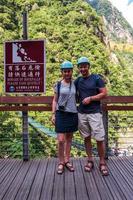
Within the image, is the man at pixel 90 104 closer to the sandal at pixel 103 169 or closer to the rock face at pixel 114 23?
the sandal at pixel 103 169

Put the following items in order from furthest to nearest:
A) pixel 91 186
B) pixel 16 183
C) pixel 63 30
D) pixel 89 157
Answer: pixel 63 30 → pixel 89 157 → pixel 16 183 → pixel 91 186

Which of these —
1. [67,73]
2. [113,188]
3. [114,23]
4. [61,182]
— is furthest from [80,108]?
[114,23]

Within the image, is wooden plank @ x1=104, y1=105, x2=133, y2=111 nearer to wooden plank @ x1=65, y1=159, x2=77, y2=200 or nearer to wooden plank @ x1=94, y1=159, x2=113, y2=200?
wooden plank @ x1=94, y1=159, x2=113, y2=200

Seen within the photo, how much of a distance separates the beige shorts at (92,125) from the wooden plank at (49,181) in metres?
0.65

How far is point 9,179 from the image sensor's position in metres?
5.08

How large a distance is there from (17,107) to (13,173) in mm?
1149

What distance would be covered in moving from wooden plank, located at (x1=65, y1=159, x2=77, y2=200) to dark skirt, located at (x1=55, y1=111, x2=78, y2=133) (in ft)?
1.78

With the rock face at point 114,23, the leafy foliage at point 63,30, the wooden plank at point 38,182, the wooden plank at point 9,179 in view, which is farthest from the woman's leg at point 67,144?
the rock face at point 114,23

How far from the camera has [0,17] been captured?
3344 centimetres

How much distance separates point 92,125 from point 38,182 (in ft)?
3.37

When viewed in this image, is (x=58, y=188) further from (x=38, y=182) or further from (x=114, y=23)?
(x=114, y=23)

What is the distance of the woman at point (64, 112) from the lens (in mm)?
5414

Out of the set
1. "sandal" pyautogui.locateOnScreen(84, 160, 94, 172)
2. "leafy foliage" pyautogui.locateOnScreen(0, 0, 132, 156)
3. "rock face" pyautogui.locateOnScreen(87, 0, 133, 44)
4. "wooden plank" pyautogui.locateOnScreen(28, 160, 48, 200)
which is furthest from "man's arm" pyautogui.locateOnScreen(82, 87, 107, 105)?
"rock face" pyautogui.locateOnScreen(87, 0, 133, 44)

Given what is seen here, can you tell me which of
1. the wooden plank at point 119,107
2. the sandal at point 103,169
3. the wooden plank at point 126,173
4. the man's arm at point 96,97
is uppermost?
the man's arm at point 96,97
